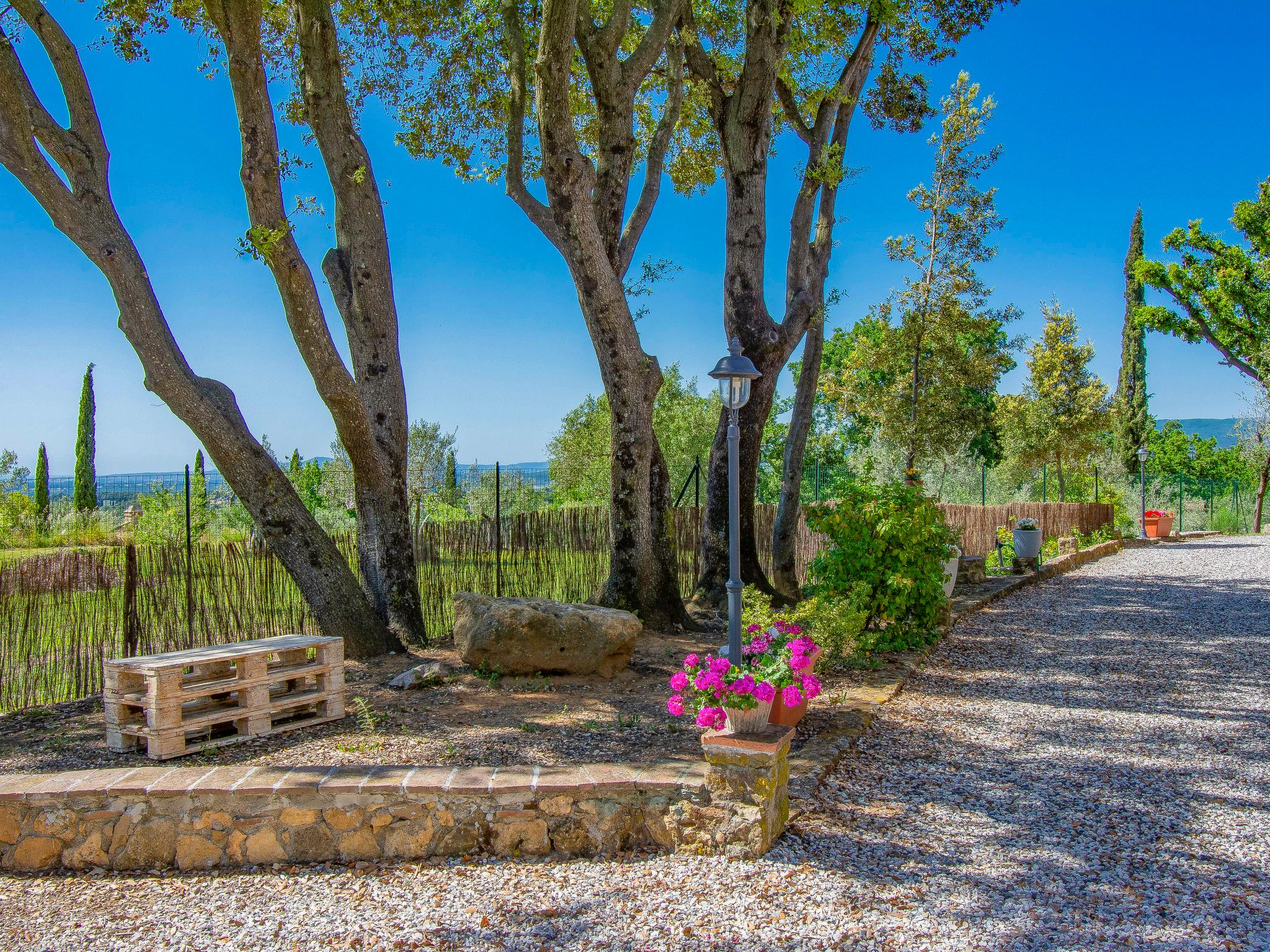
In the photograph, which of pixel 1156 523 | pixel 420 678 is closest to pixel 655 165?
pixel 420 678

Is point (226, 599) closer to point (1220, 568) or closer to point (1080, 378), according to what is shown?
point (1220, 568)

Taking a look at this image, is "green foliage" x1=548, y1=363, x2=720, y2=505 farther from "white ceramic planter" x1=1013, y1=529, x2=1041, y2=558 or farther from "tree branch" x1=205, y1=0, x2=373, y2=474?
"tree branch" x1=205, y1=0, x2=373, y2=474

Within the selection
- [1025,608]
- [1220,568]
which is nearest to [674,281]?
[1025,608]

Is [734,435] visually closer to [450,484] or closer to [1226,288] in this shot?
[450,484]

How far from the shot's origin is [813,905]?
2.70 m

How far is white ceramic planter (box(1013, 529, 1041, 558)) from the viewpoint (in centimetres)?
1168

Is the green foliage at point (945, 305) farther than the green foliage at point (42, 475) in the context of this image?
No

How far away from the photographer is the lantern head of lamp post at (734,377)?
4.45 metres

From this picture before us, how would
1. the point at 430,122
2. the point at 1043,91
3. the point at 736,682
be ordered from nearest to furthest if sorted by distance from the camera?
the point at 736,682 < the point at 430,122 < the point at 1043,91

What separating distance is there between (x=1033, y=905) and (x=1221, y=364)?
22022 mm

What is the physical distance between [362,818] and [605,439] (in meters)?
18.9

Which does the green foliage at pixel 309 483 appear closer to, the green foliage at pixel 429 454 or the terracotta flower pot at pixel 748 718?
the green foliage at pixel 429 454

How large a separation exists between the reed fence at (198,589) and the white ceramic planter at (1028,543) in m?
6.46

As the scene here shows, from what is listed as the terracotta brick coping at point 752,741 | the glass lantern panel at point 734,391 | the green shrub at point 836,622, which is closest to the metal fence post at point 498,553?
the green shrub at point 836,622
